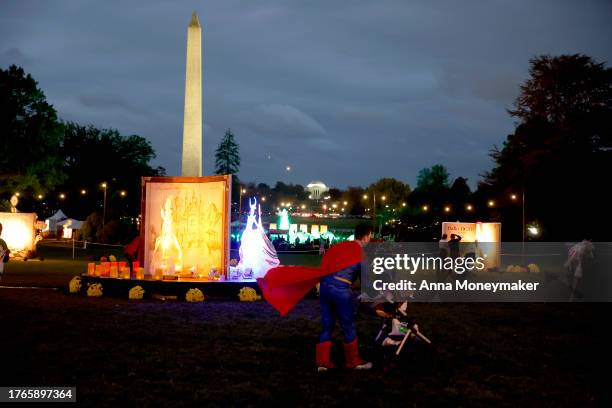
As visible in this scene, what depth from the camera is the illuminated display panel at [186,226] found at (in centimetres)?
1847

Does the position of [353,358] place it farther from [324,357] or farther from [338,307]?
[338,307]

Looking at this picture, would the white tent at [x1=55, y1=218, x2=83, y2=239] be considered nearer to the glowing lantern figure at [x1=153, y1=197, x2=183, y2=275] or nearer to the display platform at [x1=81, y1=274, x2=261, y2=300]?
the glowing lantern figure at [x1=153, y1=197, x2=183, y2=275]

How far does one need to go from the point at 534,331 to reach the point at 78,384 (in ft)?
30.1

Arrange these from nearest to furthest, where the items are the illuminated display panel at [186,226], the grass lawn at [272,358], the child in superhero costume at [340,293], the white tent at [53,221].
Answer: the grass lawn at [272,358] < the child in superhero costume at [340,293] < the illuminated display panel at [186,226] < the white tent at [53,221]

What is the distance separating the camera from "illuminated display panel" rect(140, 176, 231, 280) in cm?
1847

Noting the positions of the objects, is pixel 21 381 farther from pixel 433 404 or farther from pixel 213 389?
pixel 433 404

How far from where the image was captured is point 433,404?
7.21 meters

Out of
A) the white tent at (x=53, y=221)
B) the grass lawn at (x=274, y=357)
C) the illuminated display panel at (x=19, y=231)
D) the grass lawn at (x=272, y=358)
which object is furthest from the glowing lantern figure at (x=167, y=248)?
the white tent at (x=53, y=221)

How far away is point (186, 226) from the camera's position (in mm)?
19094

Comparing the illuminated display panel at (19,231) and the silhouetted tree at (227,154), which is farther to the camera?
the silhouetted tree at (227,154)

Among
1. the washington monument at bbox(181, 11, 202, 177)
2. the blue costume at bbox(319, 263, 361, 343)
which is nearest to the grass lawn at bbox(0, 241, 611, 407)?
the blue costume at bbox(319, 263, 361, 343)

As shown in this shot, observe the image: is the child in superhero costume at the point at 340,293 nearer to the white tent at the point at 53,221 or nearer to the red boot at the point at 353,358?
the red boot at the point at 353,358

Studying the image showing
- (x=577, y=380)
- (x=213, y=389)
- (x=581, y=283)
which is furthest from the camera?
(x=581, y=283)

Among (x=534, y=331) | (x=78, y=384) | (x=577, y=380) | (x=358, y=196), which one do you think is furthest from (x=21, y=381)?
(x=358, y=196)
